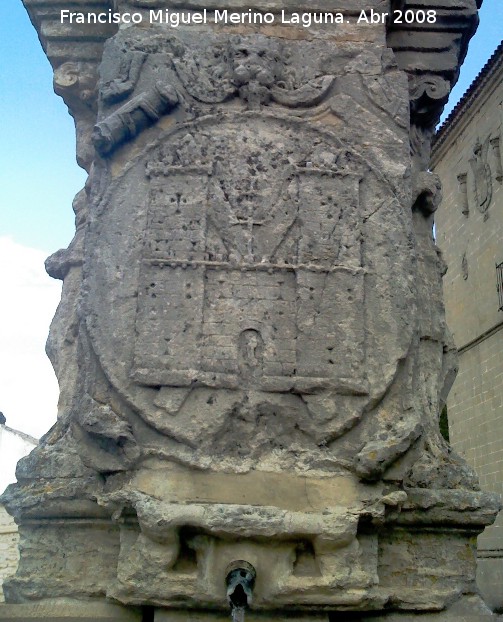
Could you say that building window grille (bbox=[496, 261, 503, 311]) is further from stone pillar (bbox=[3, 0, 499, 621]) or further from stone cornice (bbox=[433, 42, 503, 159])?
stone pillar (bbox=[3, 0, 499, 621])

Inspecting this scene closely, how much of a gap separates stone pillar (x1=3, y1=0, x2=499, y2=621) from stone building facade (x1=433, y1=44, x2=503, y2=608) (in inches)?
364

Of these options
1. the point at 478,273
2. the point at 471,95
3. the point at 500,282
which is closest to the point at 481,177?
the point at 471,95

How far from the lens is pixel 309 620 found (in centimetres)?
277

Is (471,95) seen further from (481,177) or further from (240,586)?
(240,586)

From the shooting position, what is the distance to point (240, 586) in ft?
8.79

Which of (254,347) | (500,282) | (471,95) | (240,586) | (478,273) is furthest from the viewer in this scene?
(471,95)

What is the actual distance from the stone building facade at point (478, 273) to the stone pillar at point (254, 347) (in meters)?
9.25

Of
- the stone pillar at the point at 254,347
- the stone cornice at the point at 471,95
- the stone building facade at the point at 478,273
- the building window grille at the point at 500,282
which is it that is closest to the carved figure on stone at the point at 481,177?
the stone building facade at the point at 478,273

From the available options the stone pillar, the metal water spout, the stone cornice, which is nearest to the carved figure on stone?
the stone cornice

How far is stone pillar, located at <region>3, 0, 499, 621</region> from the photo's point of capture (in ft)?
9.17

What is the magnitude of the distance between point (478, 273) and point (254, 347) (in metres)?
11.9

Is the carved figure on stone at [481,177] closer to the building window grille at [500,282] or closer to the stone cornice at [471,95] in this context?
the stone cornice at [471,95]

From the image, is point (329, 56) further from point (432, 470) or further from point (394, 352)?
point (432, 470)

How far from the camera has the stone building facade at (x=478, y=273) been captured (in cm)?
1251
